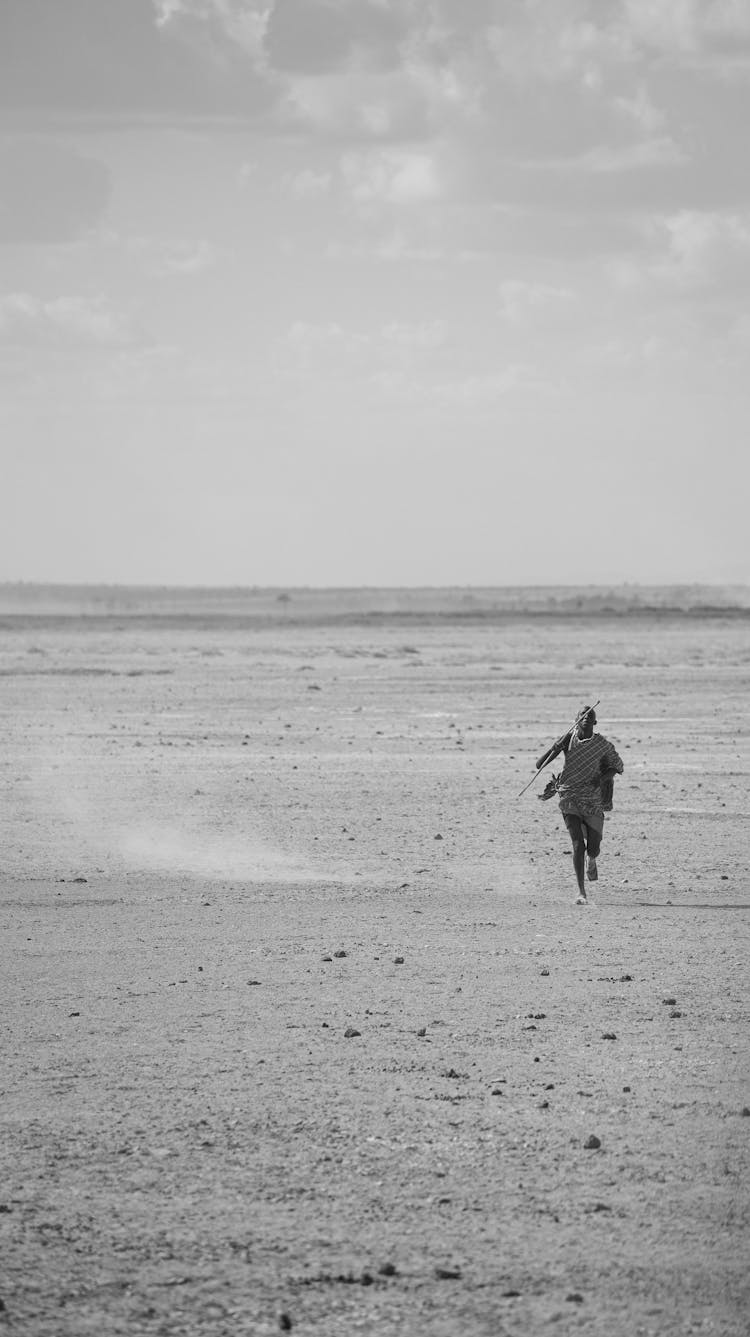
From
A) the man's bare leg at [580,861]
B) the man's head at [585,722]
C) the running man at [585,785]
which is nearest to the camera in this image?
the man's bare leg at [580,861]

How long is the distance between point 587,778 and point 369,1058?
5.85m

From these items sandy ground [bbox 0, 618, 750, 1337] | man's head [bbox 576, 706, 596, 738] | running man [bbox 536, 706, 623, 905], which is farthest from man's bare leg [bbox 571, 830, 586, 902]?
man's head [bbox 576, 706, 596, 738]

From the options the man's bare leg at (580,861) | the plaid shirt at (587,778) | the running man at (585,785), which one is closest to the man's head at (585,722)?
the running man at (585,785)

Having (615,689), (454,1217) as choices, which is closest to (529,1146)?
(454,1217)

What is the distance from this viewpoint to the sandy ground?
6293 mm

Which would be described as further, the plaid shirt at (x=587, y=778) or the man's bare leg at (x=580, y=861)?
the plaid shirt at (x=587, y=778)

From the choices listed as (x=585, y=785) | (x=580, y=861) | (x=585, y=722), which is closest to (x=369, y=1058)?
(x=580, y=861)

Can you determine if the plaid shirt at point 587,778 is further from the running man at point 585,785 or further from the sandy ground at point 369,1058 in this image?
the sandy ground at point 369,1058

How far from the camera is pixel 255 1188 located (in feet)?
23.6

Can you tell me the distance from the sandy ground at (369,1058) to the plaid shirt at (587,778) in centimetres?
79

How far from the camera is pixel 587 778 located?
14617mm

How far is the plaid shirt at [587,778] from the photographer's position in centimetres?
1462

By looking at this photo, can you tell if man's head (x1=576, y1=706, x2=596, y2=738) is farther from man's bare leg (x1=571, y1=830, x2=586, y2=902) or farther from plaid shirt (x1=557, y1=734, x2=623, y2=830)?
man's bare leg (x1=571, y1=830, x2=586, y2=902)

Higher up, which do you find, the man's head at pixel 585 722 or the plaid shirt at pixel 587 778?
the man's head at pixel 585 722
